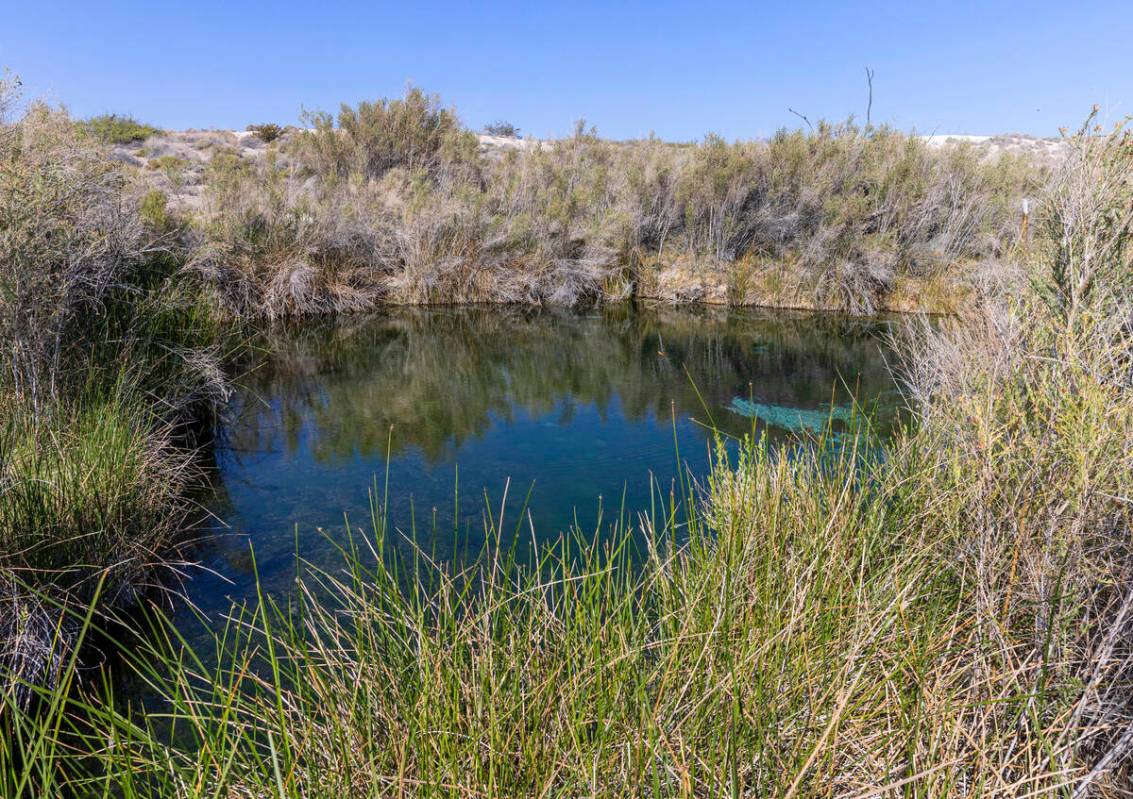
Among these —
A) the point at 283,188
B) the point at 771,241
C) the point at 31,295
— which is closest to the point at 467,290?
the point at 283,188

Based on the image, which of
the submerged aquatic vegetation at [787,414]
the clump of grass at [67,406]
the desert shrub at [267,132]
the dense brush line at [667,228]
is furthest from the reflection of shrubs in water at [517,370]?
the desert shrub at [267,132]

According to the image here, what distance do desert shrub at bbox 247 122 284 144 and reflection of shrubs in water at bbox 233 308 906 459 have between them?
14.7m

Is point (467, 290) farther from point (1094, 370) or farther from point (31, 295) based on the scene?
point (1094, 370)

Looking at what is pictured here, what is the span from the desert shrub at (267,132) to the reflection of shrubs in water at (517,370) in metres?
14.7

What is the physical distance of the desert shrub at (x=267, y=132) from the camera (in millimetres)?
23156

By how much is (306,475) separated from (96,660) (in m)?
2.36

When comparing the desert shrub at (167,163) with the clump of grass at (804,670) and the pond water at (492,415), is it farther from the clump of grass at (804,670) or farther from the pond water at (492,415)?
the clump of grass at (804,670)

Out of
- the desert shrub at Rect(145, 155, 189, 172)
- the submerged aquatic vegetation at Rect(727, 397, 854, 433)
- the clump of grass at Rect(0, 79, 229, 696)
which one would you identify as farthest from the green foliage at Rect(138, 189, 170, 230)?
the desert shrub at Rect(145, 155, 189, 172)

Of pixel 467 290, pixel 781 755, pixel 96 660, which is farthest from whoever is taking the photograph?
pixel 467 290

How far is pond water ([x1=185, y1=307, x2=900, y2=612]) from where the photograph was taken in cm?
456

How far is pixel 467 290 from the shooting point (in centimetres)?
1367

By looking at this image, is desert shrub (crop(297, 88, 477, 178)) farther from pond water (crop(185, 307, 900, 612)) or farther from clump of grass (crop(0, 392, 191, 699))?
clump of grass (crop(0, 392, 191, 699))

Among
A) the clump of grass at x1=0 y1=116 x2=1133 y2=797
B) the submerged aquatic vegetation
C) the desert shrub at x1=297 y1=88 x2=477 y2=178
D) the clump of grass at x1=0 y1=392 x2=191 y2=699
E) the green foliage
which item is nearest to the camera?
the clump of grass at x1=0 y1=116 x2=1133 y2=797

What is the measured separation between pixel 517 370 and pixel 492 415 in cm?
191
